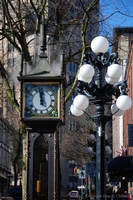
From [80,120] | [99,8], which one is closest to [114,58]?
[99,8]

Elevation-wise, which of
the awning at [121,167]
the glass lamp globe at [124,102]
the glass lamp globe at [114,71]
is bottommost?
the awning at [121,167]

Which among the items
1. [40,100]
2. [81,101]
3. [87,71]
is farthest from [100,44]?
[40,100]

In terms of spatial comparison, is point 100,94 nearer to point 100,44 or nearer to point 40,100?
point 100,44

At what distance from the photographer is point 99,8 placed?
552 inches

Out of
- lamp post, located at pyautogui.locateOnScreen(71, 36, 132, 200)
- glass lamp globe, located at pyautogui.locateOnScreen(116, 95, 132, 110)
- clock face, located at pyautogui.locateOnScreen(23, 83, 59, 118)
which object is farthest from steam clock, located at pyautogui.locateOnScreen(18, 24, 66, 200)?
glass lamp globe, located at pyautogui.locateOnScreen(116, 95, 132, 110)

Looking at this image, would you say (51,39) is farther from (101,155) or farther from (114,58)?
(101,155)

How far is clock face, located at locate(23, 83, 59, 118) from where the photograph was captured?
8.09m

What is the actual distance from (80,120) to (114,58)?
32192 millimetres

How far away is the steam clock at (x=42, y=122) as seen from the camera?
7.78 meters

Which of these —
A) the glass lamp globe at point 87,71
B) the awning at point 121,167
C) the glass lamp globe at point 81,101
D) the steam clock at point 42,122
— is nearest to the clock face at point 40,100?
the steam clock at point 42,122

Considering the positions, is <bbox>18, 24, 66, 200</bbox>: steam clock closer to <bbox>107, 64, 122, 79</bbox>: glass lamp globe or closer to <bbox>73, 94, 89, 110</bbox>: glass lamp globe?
<bbox>73, 94, 89, 110</bbox>: glass lamp globe

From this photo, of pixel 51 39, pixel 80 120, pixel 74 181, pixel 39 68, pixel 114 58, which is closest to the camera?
pixel 39 68

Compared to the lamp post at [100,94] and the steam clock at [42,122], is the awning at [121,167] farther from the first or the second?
the steam clock at [42,122]

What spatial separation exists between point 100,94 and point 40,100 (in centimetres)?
129
